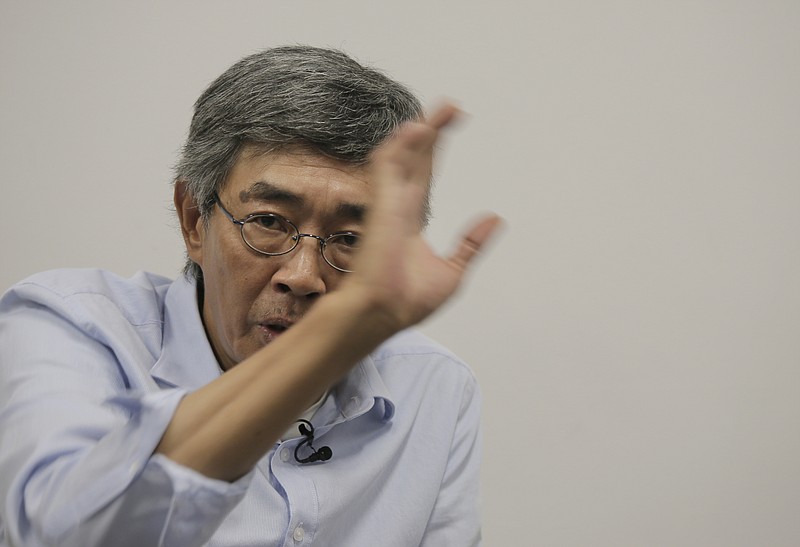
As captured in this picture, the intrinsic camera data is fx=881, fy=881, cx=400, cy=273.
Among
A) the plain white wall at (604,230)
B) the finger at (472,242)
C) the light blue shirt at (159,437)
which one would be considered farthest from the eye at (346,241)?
the plain white wall at (604,230)

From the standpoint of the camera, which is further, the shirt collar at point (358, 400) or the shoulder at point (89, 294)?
the shirt collar at point (358, 400)

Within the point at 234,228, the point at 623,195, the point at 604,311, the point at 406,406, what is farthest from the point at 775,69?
the point at 234,228

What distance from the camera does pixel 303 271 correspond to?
4.37 ft

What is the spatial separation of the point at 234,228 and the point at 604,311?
1.11 metres

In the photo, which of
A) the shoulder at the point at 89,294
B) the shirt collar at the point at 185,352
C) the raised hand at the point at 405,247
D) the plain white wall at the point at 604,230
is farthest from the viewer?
the plain white wall at the point at 604,230

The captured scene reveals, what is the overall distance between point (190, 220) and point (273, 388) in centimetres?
74

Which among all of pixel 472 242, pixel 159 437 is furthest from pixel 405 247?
pixel 159 437

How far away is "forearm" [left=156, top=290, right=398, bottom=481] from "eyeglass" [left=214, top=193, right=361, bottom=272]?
468mm

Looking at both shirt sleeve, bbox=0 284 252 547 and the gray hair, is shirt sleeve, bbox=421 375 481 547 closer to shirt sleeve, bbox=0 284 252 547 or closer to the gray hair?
the gray hair

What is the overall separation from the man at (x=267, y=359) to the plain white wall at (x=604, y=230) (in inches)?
19.1

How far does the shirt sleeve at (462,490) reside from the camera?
160cm

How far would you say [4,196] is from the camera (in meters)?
1.99

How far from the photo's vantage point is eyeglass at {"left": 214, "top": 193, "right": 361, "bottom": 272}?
135 centimetres

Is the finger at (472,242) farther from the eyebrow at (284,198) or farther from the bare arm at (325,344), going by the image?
the eyebrow at (284,198)
